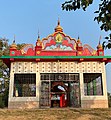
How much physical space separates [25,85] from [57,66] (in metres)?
5.45

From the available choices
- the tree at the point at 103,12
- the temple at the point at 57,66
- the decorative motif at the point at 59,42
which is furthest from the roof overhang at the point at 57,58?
the tree at the point at 103,12

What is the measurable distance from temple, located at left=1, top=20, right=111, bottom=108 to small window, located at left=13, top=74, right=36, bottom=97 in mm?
381

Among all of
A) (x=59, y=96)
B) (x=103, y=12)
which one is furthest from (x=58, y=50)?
(x=103, y=12)

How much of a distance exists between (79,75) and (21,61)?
4008mm

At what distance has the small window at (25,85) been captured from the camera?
1495 cm

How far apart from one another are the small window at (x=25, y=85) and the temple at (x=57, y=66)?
38cm

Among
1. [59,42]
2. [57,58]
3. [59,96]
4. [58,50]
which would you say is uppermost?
[59,42]

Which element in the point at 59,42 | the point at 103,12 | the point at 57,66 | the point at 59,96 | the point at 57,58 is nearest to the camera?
the point at 103,12

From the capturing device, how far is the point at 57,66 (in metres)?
14.4

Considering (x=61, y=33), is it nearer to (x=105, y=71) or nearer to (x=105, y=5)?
(x=105, y=71)

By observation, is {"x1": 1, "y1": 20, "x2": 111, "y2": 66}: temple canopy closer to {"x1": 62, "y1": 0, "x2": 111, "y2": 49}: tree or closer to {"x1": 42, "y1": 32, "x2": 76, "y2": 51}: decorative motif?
{"x1": 42, "y1": 32, "x2": 76, "y2": 51}: decorative motif

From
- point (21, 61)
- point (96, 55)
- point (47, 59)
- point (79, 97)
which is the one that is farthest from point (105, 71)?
point (21, 61)

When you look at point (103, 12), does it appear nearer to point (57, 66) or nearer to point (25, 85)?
point (57, 66)

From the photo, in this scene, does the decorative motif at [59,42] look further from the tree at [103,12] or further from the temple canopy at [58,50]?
the tree at [103,12]
